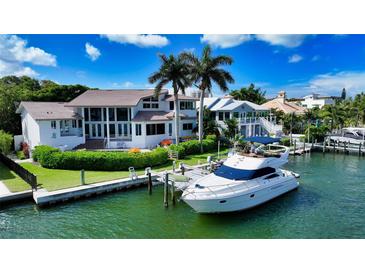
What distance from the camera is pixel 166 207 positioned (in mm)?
15148

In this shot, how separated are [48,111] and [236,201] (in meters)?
22.2

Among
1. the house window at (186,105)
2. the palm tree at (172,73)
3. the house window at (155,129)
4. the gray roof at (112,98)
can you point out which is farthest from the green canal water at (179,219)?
the house window at (186,105)

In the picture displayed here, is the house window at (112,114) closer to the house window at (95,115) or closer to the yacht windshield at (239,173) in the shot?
the house window at (95,115)

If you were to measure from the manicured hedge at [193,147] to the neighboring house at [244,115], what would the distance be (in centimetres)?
670

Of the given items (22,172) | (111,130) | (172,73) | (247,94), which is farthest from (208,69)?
(247,94)

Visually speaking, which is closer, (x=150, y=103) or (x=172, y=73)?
(x=172, y=73)

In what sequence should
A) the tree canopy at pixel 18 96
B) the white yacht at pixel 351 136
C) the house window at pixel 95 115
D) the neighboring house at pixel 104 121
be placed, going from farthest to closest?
1. the white yacht at pixel 351 136
2. the tree canopy at pixel 18 96
3. the house window at pixel 95 115
4. the neighboring house at pixel 104 121

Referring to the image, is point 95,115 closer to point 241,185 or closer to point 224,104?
point 224,104

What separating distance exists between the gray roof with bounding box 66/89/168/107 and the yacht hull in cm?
1773

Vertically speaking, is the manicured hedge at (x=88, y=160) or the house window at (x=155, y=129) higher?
the house window at (x=155, y=129)

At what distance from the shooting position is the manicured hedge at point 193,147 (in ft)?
84.4

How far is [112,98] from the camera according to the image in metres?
31.2

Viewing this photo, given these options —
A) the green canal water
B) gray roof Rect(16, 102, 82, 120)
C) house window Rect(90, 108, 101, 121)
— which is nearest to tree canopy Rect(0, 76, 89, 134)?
gray roof Rect(16, 102, 82, 120)

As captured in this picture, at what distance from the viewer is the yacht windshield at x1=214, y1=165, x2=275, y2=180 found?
15312mm
